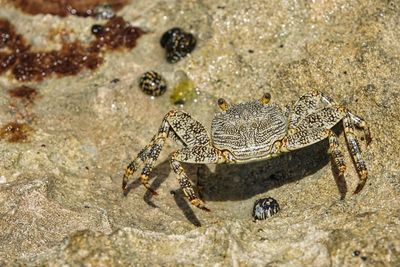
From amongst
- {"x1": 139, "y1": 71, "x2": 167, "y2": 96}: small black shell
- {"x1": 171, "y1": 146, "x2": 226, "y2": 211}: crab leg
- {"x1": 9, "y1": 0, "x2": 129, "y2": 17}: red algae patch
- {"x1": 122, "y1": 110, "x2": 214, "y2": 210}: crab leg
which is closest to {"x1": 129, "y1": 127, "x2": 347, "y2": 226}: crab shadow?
{"x1": 122, "y1": 110, "x2": 214, "y2": 210}: crab leg

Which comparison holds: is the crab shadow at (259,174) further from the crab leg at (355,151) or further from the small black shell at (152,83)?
the small black shell at (152,83)

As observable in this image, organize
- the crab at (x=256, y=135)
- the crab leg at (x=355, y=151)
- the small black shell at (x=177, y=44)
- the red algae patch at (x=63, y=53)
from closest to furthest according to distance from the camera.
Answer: the crab leg at (x=355, y=151) → the crab at (x=256, y=135) → the small black shell at (x=177, y=44) → the red algae patch at (x=63, y=53)

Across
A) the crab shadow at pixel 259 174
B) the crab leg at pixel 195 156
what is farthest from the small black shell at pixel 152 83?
the crab leg at pixel 195 156

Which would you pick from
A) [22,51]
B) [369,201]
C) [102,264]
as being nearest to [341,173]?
[369,201]

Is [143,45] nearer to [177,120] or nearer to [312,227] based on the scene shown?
[177,120]

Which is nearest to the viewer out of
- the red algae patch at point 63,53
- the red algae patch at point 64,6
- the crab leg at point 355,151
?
the crab leg at point 355,151

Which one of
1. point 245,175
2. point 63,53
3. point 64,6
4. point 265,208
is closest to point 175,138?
point 245,175
